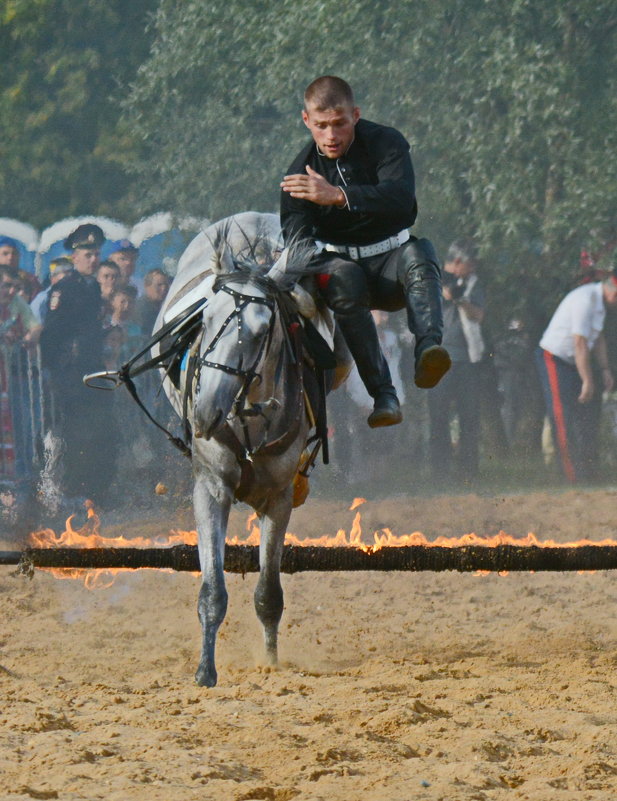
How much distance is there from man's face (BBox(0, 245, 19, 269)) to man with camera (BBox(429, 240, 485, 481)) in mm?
4422

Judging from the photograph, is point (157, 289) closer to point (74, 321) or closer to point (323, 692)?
point (74, 321)

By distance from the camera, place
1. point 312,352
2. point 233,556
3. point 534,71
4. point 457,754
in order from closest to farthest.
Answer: point 457,754
point 312,352
point 233,556
point 534,71

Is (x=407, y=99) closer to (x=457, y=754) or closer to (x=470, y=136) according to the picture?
(x=470, y=136)

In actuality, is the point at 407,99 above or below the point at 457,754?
above

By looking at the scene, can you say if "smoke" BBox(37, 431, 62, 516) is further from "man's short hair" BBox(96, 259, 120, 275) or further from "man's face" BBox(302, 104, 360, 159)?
"man's face" BBox(302, 104, 360, 159)

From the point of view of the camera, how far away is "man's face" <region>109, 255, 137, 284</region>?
13.4 metres

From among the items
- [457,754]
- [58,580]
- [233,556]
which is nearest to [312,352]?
[233,556]

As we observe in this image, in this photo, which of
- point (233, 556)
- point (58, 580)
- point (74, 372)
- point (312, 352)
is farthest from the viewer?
point (74, 372)

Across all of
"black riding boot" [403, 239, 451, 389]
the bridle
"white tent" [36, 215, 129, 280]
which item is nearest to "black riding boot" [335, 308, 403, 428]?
"black riding boot" [403, 239, 451, 389]

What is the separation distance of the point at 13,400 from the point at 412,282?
27.1ft

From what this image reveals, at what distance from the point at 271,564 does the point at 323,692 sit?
975mm

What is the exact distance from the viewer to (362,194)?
5824 millimetres

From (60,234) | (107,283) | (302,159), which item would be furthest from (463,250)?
(302,159)

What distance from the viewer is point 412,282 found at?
239 inches
